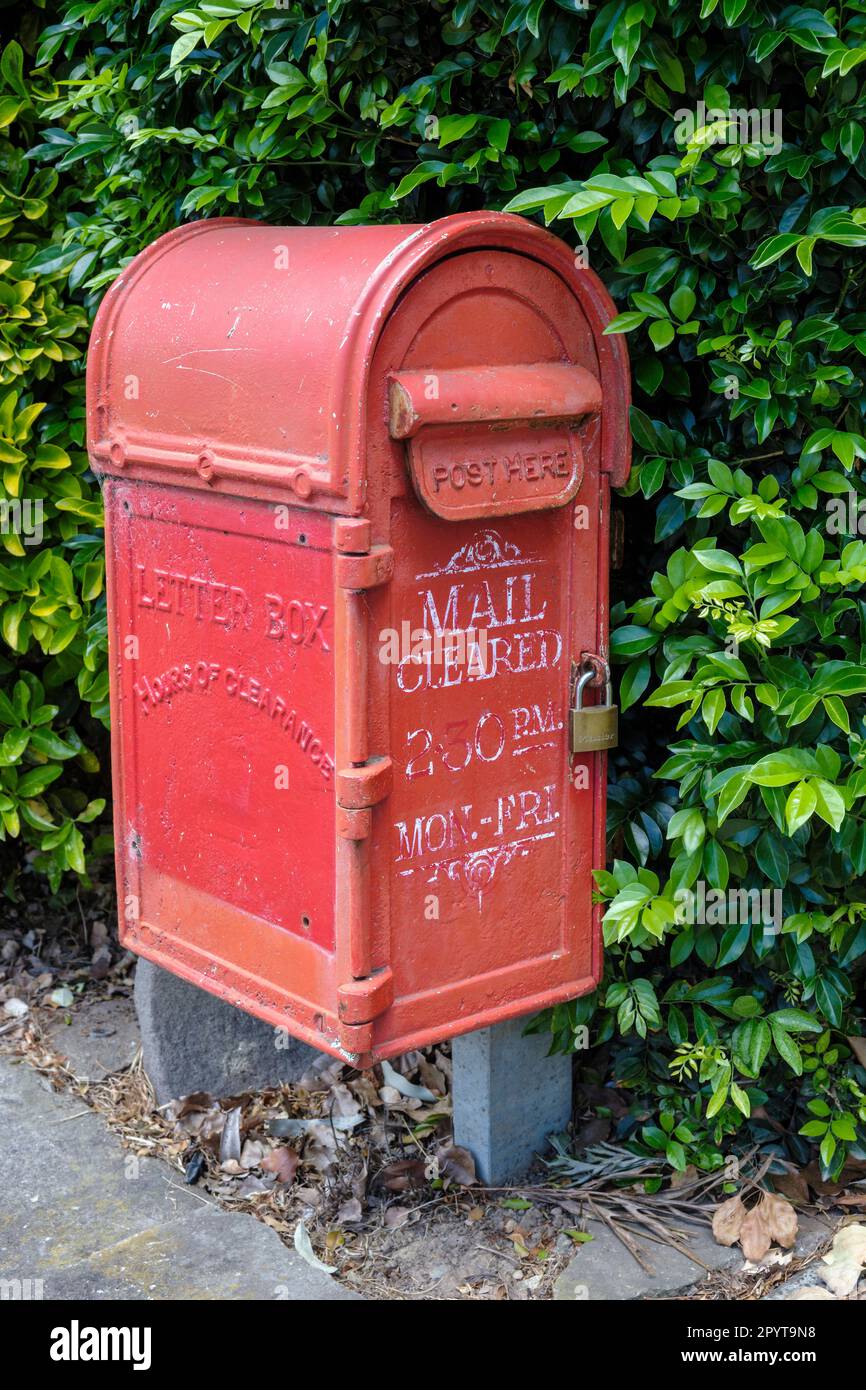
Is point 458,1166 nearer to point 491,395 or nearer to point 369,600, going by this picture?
point 369,600

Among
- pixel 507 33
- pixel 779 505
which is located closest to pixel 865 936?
pixel 779 505

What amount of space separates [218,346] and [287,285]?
18 cm

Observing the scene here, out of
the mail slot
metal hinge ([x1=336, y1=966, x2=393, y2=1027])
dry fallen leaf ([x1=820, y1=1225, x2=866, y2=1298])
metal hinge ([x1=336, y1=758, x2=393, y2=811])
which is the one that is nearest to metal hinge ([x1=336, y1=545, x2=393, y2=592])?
the mail slot

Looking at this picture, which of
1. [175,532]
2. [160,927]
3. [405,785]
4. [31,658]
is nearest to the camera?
[405,785]

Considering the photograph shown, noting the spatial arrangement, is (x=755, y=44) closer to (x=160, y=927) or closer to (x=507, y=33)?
(x=507, y=33)

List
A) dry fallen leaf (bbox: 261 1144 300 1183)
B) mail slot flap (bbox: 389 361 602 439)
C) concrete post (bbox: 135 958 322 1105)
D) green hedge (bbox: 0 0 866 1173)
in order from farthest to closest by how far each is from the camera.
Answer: concrete post (bbox: 135 958 322 1105) < dry fallen leaf (bbox: 261 1144 300 1183) < green hedge (bbox: 0 0 866 1173) < mail slot flap (bbox: 389 361 602 439)

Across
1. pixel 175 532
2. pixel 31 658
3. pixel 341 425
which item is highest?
pixel 341 425

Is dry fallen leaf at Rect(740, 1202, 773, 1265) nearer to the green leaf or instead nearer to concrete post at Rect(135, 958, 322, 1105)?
the green leaf

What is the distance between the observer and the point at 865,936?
294 centimetres

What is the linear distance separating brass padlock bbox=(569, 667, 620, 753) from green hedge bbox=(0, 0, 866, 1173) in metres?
0.08

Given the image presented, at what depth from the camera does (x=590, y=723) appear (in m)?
2.89

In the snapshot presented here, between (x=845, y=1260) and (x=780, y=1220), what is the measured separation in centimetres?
14

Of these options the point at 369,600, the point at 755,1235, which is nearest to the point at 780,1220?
the point at 755,1235

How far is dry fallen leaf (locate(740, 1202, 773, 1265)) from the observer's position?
2930 mm
